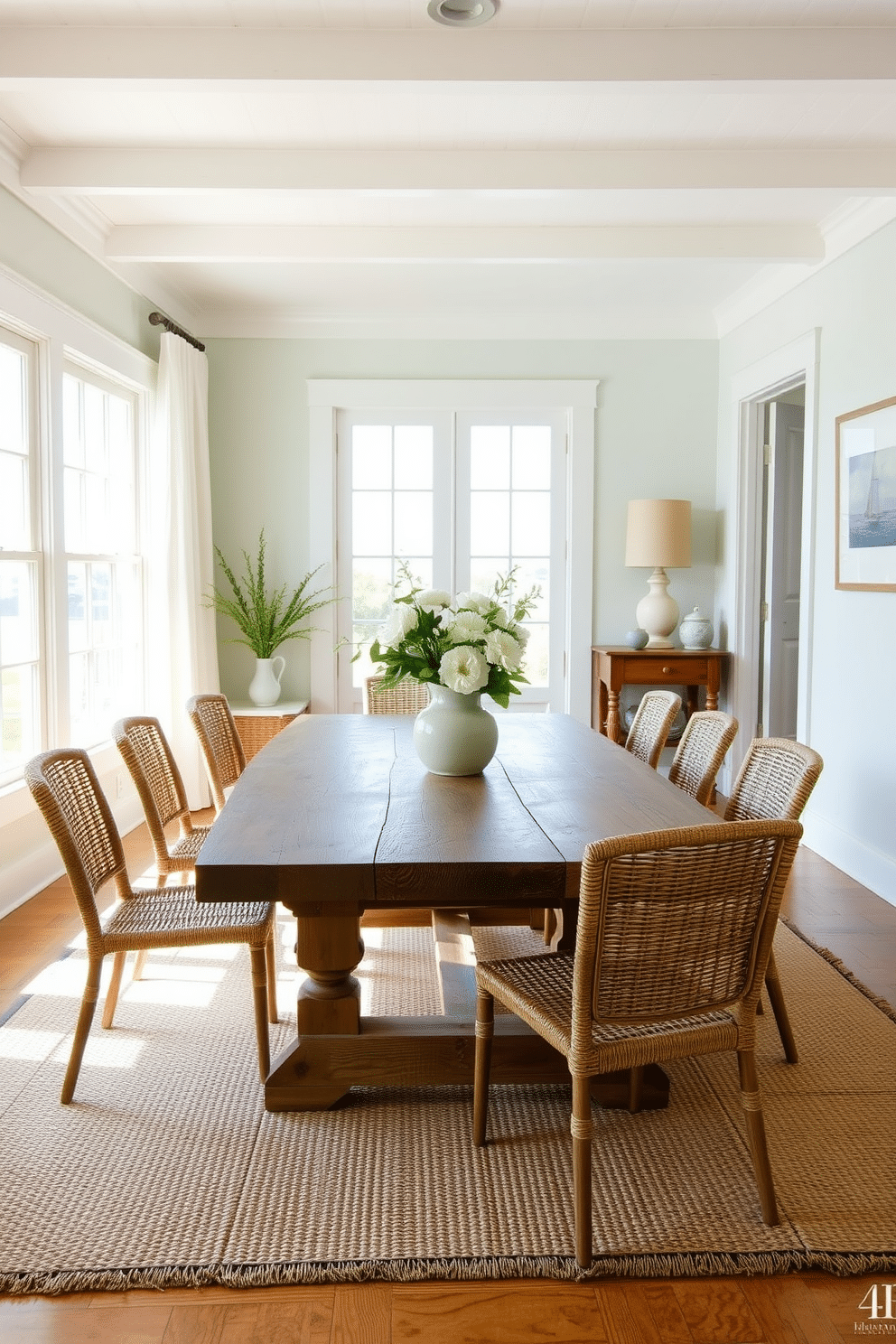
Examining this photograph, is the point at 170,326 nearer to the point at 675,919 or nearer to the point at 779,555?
the point at 779,555

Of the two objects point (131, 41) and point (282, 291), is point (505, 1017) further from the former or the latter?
point (282, 291)

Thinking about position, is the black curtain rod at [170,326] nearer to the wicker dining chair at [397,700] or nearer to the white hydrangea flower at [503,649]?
the wicker dining chair at [397,700]

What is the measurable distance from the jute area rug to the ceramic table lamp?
315 cm

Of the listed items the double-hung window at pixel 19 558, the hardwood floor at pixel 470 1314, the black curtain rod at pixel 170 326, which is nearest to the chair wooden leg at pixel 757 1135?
the hardwood floor at pixel 470 1314

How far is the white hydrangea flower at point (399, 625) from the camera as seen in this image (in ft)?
8.68

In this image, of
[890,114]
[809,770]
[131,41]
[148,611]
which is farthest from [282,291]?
[809,770]

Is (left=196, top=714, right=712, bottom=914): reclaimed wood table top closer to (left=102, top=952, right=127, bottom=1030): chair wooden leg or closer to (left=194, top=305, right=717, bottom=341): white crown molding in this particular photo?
(left=102, top=952, right=127, bottom=1030): chair wooden leg

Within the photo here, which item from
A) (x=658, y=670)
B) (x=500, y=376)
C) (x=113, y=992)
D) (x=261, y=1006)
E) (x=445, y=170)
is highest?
(x=445, y=170)

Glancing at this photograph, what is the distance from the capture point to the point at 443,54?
2.89 m

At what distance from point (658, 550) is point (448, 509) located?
1266 mm

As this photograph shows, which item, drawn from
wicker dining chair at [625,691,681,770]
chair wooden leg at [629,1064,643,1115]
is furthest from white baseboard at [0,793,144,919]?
chair wooden leg at [629,1064,643,1115]

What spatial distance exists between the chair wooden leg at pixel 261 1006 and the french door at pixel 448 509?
11.9 ft

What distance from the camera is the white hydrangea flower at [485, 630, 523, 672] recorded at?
2.61 m

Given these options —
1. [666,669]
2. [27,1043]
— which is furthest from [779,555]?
[27,1043]
